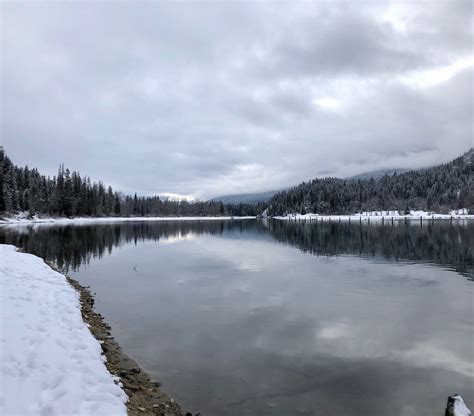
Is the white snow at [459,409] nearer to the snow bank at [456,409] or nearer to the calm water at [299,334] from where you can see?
the snow bank at [456,409]

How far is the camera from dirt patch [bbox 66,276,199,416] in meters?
9.27

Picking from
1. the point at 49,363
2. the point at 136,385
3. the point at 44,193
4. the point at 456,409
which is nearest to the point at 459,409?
the point at 456,409

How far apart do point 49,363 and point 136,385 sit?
2.61 metres

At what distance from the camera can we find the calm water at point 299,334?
10805 millimetres

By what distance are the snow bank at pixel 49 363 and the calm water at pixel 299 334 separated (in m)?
2.38

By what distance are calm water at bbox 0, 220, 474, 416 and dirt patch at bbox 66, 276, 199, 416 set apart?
50 centimetres

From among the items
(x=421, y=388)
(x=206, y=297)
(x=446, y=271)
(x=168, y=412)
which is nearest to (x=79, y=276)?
(x=206, y=297)

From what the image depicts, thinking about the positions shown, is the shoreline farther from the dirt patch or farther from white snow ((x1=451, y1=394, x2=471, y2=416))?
white snow ((x1=451, y1=394, x2=471, y2=416))

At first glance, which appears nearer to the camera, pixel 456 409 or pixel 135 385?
pixel 456 409

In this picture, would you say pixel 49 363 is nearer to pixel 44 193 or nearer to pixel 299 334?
pixel 299 334


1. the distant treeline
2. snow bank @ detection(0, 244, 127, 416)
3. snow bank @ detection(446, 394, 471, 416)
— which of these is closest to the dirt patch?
snow bank @ detection(0, 244, 127, 416)

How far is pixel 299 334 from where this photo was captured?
52.6ft

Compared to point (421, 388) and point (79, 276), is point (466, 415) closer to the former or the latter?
point (421, 388)

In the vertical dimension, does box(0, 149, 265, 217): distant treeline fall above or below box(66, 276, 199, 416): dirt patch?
above
